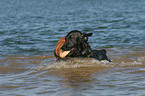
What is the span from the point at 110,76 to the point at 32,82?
228 cm

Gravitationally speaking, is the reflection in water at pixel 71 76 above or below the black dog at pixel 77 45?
below

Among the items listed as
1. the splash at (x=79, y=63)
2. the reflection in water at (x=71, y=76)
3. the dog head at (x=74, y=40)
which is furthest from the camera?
the splash at (x=79, y=63)

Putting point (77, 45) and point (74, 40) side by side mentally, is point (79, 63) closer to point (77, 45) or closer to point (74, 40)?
point (77, 45)

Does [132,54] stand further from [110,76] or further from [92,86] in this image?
[92,86]

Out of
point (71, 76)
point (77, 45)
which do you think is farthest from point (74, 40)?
point (71, 76)

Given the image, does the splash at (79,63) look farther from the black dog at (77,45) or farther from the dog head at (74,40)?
the dog head at (74,40)

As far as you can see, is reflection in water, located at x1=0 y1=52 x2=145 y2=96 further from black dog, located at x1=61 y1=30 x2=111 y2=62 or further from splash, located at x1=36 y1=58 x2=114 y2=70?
black dog, located at x1=61 y1=30 x2=111 y2=62

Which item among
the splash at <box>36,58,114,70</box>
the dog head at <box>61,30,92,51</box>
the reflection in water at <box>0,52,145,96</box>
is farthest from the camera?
the splash at <box>36,58,114,70</box>

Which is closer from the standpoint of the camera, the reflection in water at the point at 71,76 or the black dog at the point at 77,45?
the reflection in water at the point at 71,76

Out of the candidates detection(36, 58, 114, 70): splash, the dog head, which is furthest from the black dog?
detection(36, 58, 114, 70): splash

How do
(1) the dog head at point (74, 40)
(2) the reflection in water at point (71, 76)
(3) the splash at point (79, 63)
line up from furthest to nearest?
1. (3) the splash at point (79, 63)
2. (1) the dog head at point (74, 40)
3. (2) the reflection in water at point (71, 76)

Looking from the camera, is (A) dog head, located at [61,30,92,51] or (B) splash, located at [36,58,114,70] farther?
(B) splash, located at [36,58,114,70]

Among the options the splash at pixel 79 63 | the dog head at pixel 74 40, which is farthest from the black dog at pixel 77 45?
the splash at pixel 79 63

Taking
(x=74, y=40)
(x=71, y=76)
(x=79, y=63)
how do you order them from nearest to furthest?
(x=71, y=76) < (x=74, y=40) < (x=79, y=63)
